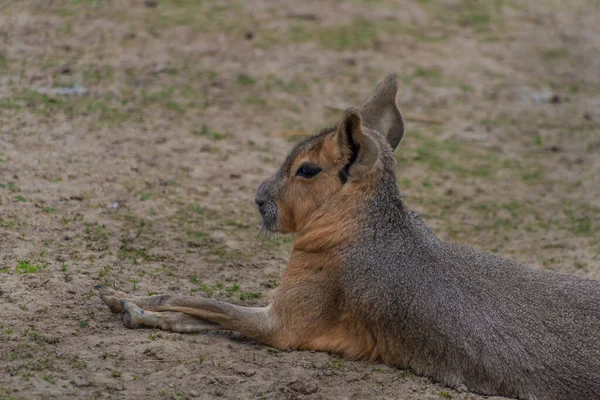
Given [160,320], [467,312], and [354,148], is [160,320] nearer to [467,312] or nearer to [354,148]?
[354,148]

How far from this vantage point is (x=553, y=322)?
4191 millimetres

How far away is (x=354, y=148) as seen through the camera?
450cm

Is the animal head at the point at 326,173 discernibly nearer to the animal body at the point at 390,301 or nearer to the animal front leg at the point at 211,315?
the animal body at the point at 390,301

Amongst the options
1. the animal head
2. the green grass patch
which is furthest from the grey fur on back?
the green grass patch

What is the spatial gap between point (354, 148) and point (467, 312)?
0.98 meters

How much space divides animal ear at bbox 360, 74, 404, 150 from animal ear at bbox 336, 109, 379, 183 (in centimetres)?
59

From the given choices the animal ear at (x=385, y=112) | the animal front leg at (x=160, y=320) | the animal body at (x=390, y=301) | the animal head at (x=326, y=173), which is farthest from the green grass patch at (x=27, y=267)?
the animal ear at (x=385, y=112)

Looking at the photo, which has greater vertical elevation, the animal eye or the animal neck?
the animal eye

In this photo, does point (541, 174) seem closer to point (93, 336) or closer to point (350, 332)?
point (350, 332)

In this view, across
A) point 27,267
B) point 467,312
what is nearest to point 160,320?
point 27,267

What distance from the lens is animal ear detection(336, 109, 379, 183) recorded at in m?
4.40

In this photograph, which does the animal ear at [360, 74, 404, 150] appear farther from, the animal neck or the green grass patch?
the green grass patch

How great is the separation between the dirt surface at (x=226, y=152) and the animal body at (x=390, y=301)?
13 centimetres

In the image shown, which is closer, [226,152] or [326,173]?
[326,173]
